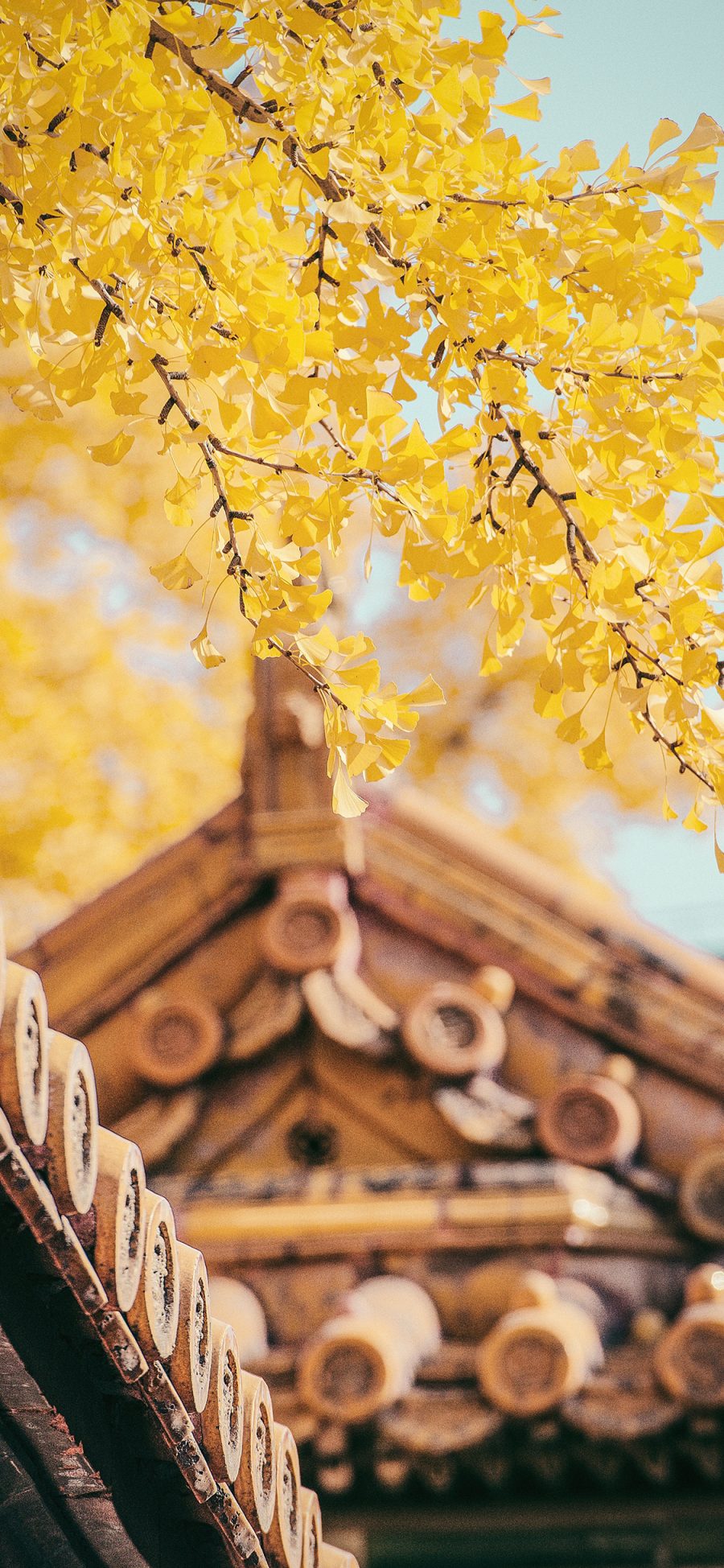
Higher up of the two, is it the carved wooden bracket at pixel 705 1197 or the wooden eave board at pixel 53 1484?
the carved wooden bracket at pixel 705 1197

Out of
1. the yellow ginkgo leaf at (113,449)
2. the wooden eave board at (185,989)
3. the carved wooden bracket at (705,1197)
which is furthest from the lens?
the wooden eave board at (185,989)

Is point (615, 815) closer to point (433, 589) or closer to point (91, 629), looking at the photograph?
point (91, 629)

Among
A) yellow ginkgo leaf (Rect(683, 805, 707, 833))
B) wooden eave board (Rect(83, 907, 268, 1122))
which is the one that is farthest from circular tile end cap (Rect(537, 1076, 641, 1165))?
yellow ginkgo leaf (Rect(683, 805, 707, 833))

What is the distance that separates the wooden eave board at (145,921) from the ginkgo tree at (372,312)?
2.66 m

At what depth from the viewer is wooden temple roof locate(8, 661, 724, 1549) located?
13.1 feet

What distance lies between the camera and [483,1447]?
395cm

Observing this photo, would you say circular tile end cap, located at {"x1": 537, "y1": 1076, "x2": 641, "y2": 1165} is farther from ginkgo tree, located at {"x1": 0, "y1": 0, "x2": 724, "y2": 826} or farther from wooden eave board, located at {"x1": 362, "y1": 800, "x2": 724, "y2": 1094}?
ginkgo tree, located at {"x1": 0, "y1": 0, "x2": 724, "y2": 826}

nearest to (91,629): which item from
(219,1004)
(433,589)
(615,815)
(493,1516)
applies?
(615,815)

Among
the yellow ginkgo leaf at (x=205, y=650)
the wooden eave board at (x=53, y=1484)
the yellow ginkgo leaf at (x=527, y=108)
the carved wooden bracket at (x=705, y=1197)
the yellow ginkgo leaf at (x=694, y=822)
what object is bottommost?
the wooden eave board at (x=53, y=1484)

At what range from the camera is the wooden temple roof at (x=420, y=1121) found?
4.00 metres

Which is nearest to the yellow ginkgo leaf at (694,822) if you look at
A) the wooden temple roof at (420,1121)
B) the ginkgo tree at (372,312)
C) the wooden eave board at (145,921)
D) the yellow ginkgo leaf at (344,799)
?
the ginkgo tree at (372,312)

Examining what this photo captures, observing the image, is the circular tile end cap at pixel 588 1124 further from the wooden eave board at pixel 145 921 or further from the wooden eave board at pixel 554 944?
the wooden eave board at pixel 145 921

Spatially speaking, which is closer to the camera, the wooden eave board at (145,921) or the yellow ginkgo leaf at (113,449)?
the yellow ginkgo leaf at (113,449)

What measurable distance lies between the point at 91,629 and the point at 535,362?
32.4ft
